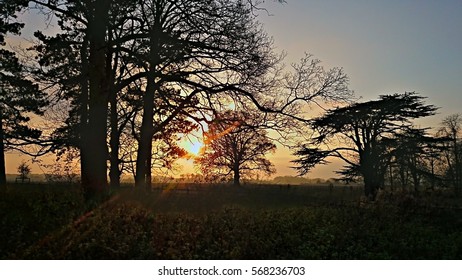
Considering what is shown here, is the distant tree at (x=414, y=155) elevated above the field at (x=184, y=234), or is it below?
above

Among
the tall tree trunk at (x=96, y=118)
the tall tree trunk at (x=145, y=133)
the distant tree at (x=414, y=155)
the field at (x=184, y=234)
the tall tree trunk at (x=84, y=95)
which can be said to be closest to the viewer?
the field at (x=184, y=234)

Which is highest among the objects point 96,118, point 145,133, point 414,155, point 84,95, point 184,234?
point 84,95

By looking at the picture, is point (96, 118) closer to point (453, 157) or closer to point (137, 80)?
point (137, 80)

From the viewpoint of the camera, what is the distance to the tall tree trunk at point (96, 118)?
12703 millimetres

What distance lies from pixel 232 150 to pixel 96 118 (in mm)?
19804

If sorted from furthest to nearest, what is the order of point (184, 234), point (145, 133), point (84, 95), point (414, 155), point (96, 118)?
point (414, 155) → point (145, 133) → point (84, 95) → point (96, 118) → point (184, 234)

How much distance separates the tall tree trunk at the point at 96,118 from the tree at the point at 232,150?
17.7ft

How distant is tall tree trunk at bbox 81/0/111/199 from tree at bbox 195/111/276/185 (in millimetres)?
5387

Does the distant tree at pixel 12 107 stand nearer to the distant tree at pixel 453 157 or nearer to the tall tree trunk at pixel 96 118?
the tall tree trunk at pixel 96 118

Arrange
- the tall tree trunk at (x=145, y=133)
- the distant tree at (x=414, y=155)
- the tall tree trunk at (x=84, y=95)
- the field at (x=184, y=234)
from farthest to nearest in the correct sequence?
1. the distant tree at (x=414, y=155)
2. the tall tree trunk at (x=145, y=133)
3. the tall tree trunk at (x=84, y=95)
4. the field at (x=184, y=234)

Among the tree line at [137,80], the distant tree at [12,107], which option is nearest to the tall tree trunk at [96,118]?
the tree line at [137,80]

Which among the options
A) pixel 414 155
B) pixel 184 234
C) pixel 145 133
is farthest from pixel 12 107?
pixel 414 155

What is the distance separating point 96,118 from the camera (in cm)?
1306

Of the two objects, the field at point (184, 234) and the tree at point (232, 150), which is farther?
the tree at point (232, 150)
